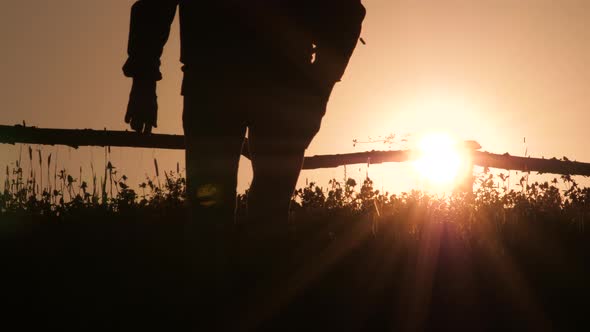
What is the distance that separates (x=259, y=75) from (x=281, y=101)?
0.73 ft

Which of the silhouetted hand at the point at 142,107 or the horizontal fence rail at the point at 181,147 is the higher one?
the silhouetted hand at the point at 142,107

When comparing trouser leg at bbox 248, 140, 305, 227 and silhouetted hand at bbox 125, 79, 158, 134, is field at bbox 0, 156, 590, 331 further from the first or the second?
silhouetted hand at bbox 125, 79, 158, 134

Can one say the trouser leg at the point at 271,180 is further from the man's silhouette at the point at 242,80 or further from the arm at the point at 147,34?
the arm at the point at 147,34

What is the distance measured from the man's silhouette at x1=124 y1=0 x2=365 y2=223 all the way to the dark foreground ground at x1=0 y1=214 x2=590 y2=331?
36 cm

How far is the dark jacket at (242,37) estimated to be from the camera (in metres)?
3.63

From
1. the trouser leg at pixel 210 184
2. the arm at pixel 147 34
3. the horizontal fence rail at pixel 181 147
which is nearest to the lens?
the trouser leg at pixel 210 184

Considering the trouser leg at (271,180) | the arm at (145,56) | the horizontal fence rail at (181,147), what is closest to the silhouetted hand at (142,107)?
the arm at (145,56)

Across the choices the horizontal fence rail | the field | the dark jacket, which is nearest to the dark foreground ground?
the field

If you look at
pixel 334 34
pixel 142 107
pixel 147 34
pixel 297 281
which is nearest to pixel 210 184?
pixel 142 107

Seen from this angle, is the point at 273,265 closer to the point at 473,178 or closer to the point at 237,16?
the point at 237,16

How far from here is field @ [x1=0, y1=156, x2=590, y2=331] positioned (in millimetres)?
3250

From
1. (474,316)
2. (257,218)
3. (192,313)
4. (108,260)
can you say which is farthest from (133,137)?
(474,316)

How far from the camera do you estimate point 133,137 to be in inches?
300

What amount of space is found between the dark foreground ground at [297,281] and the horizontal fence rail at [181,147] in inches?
100
